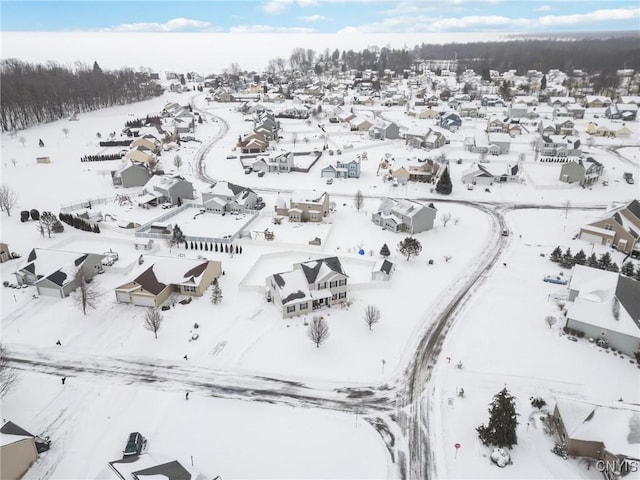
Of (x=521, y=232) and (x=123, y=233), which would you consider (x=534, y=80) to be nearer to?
(x=521, y=232)

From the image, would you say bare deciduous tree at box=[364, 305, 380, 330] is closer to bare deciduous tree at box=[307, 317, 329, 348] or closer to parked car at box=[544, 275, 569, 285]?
bare deciduous tree at box=[307, 317, 329, 348]

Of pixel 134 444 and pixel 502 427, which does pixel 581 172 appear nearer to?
pixel 502 427

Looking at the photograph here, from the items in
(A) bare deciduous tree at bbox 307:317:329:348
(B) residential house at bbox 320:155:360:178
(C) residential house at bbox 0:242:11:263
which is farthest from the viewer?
(B) residential house at bbox 320:155:360:178

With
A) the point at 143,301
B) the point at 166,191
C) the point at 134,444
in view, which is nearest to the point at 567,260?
the point at 143,301

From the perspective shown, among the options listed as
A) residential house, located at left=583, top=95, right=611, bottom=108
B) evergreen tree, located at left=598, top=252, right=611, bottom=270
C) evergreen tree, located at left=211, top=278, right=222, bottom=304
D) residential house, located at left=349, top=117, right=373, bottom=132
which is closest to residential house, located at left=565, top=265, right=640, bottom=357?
evergreen tree, located at left=598, top=252, right=611, bottom=270

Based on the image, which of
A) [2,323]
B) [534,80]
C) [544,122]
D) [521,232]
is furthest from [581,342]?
[534,80]

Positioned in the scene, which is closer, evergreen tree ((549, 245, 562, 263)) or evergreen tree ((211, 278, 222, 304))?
evergreen tree ((211, 278, 222, 304))

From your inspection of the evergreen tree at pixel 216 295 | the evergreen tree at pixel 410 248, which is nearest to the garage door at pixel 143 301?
the evergreen tree at pixel 216 295
